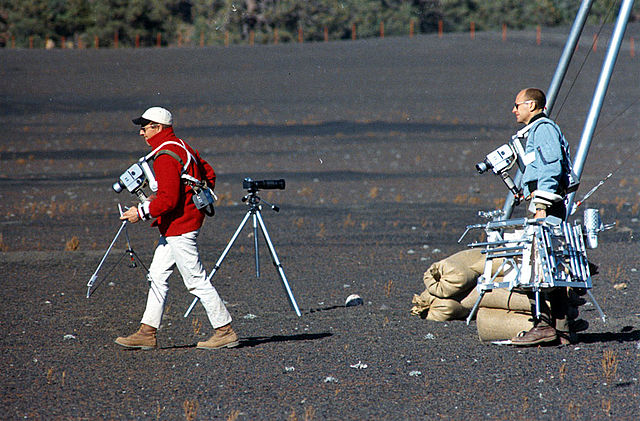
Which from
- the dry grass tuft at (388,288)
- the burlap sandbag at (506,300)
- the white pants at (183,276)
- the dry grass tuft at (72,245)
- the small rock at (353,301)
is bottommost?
the dry grass tuft at (72,245)

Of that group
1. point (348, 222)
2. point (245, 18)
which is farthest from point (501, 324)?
→ point (245, 18)

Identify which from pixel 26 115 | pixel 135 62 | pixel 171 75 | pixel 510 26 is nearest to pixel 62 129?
pixel 26 115

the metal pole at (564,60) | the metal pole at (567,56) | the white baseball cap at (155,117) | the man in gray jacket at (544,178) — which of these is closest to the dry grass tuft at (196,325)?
the white baseball cap at (155,117)

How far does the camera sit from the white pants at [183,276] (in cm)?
740

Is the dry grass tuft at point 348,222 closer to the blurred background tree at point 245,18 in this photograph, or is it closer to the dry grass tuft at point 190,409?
the dry grass tuft at point 190,409

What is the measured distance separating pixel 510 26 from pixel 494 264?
64853mm

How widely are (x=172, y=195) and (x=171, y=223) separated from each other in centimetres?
27

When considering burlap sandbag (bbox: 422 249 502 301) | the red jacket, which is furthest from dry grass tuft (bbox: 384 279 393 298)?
the red jacket

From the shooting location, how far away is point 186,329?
28.3ft

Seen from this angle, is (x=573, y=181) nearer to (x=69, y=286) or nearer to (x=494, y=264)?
(x=494, y=264)

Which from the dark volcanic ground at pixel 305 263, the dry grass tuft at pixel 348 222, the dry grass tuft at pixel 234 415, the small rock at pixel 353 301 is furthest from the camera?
the dry grass tuft at pixel 348 222

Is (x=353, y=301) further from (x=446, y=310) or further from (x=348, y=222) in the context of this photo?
(x=348, y=222)

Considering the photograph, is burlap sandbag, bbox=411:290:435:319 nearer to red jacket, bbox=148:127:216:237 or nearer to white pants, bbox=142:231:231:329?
white pants, bbox=142:231:231:329

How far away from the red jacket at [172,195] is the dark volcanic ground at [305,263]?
1.10 meters
